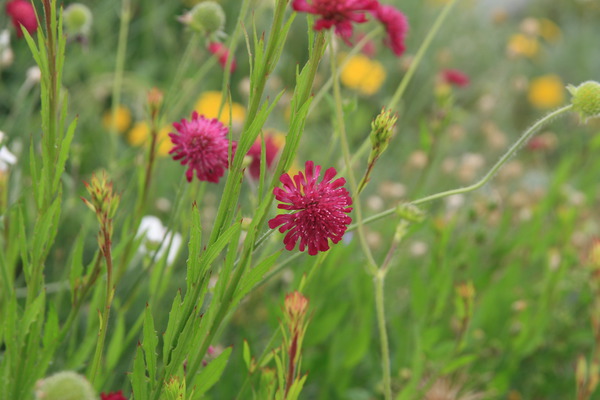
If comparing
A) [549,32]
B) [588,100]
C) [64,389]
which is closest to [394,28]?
[588,100]

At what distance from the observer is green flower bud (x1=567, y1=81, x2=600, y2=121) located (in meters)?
0.70

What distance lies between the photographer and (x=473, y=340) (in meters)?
1.41

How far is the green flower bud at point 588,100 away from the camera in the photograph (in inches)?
27.7

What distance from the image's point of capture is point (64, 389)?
0.48m

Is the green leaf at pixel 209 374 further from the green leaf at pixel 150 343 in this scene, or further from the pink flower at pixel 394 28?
the pink flower at pixel 394 28

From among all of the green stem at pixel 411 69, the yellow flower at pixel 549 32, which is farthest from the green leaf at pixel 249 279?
the yellow flower at pixel 549 32

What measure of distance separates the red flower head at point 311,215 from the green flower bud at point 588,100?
0.89ft

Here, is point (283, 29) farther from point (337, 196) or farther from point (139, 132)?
point (139, 132)

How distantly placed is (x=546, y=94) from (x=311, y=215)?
9.49ft

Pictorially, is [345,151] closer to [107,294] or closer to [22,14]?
[107,294]

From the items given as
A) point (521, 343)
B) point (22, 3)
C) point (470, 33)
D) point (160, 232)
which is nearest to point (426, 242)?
point (521, 343)

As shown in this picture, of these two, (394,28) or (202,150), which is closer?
(202,150)

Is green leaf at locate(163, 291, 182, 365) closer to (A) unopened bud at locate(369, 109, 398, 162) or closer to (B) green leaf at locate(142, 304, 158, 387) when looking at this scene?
(B) green leaf at locate(142, 304, 158, 387)

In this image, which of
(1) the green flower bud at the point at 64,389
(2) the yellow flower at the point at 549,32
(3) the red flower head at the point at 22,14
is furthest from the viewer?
(2) the yellow flower at the point at 549,32
